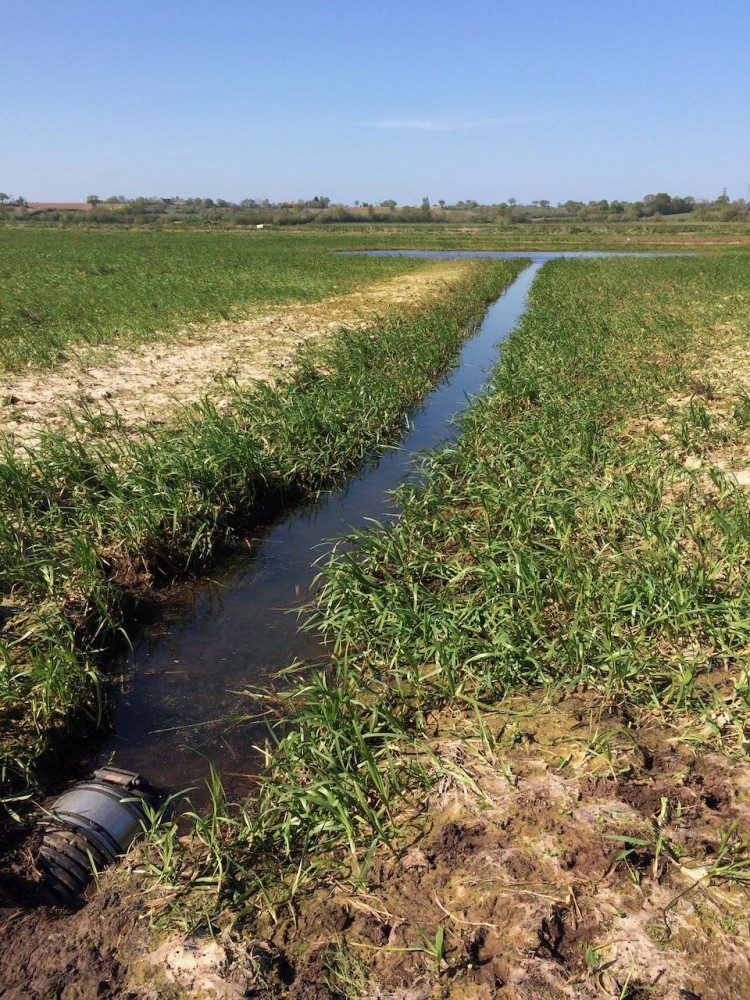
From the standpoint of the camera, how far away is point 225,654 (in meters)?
4.55

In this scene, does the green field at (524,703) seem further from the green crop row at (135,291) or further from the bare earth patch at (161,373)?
the green crop row at (135,291)

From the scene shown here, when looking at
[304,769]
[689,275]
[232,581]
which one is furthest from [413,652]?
[689,275]

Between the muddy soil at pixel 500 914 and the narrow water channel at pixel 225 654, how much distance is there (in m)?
0.91

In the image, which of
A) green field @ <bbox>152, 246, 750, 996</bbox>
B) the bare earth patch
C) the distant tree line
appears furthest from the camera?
the distant tree line

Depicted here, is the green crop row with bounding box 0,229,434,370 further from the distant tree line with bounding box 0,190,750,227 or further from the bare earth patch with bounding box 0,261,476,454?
the distant tree line with bounding box 0,190,750,227

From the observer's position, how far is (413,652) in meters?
4.07

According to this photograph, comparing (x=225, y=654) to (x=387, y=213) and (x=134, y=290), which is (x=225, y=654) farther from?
(x=387, y=213)

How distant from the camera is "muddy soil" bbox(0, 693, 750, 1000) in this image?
217 centimetres

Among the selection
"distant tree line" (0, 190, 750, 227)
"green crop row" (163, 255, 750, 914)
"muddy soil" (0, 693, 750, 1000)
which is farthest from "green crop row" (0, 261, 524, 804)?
"distant tree line" (0, 190, 750, 227)

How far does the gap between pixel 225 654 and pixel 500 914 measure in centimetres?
273

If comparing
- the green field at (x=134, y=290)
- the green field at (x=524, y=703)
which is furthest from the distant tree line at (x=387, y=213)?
the green field at (x=524, y=703)

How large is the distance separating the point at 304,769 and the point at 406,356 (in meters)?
10.2

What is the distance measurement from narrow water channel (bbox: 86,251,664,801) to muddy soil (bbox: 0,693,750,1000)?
907 millimetres

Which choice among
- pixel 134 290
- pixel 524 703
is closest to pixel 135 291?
pixel 134 290
